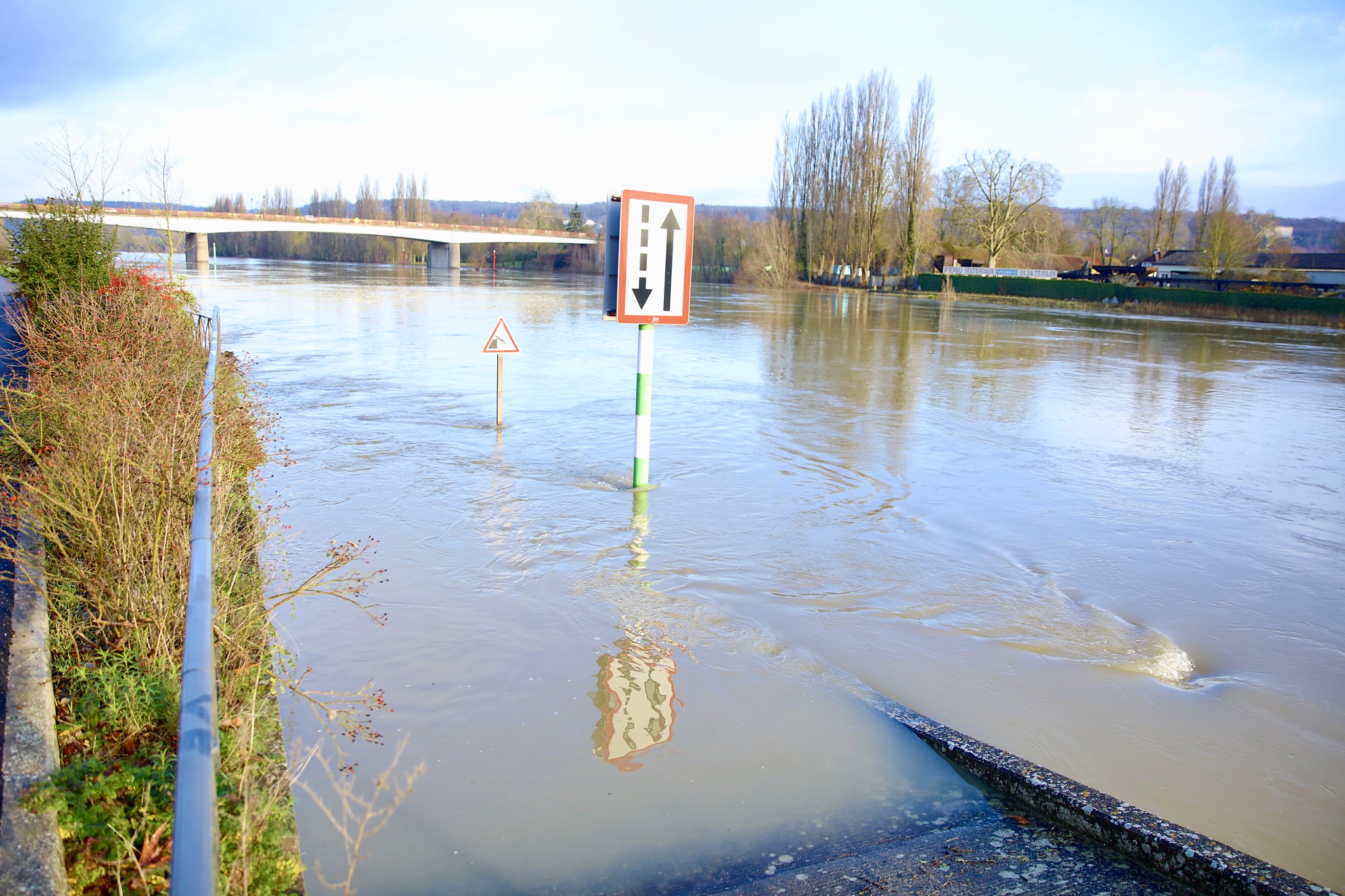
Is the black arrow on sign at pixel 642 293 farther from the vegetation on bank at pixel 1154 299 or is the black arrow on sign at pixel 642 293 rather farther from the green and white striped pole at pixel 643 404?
the vegetation on bank at pixel 1154 299

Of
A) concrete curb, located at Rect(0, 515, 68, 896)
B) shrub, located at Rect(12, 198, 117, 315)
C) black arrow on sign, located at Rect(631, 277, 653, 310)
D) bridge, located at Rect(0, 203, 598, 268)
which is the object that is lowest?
concrete curb, located at Rect(0, 515, 68, 896)

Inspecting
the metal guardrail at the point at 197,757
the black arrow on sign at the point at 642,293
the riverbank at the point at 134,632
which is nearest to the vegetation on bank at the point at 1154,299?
the black arrow on sign at the point at 642,293

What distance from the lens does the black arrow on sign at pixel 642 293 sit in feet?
27.0

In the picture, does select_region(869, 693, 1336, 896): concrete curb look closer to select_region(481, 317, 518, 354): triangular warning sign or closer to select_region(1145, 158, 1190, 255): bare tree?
select_region(481, 317, 518, 354): triangular warning sign

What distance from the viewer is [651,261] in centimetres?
823

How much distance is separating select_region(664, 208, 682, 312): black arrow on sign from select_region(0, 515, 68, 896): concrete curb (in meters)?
5.42

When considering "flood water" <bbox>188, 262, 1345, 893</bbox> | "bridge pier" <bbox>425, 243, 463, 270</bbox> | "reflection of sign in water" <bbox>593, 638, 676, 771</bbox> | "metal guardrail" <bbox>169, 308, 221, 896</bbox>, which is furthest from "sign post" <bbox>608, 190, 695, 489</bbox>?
"bridge pier" <bbox>425, 243, 463, 270</bbox>

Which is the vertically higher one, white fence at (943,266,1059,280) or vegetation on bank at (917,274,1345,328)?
white fence at (943,266,1059,280)

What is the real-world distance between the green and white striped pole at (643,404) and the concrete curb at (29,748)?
517cm

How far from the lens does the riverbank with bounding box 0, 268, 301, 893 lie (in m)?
2.84

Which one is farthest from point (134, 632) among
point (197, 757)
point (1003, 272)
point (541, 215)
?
point (541, 215)

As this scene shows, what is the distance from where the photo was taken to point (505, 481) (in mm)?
9477

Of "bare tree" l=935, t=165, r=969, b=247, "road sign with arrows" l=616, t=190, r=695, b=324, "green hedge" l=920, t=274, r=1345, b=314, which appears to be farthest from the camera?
"bare tree" l=935, t=165, r=969, b=247

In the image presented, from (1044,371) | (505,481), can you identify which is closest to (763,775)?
(505,481)
